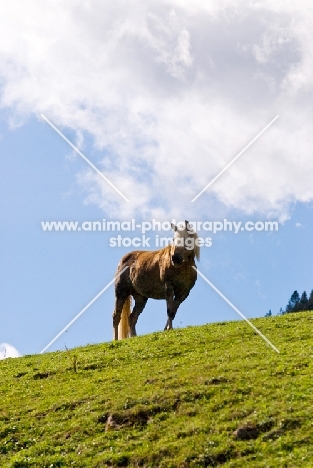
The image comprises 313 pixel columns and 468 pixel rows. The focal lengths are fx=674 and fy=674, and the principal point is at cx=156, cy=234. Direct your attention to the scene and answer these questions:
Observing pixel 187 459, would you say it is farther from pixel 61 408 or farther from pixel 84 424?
pixel 61 408

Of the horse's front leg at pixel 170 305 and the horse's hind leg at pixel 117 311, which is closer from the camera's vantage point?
the horse's front leg at pixel 170 305

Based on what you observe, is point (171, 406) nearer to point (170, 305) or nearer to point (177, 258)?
point (177, 258)

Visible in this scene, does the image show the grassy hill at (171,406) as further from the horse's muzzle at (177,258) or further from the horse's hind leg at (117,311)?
the horse's hind leg at (117,311)

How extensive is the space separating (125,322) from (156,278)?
2.41 m

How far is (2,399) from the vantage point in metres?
15.5

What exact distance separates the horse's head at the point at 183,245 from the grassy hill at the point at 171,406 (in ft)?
10.0

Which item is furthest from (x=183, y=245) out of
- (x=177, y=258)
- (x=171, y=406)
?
(x=171, y=406)

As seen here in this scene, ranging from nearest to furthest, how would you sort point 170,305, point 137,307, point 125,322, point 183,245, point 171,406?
point 171,406 → point 183,245 → point 170,305 → point 125,322 → point 137,307

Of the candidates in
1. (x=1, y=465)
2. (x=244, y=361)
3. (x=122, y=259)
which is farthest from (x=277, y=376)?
(x=122, y=259)

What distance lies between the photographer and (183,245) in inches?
790

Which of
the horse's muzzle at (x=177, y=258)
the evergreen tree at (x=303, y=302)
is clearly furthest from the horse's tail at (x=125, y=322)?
the evergreen tree at (x=303, y=302)

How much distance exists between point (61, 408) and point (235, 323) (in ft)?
25.1

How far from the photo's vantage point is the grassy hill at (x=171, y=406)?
35.2 ft

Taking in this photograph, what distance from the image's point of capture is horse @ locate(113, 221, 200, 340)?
20234 mm
